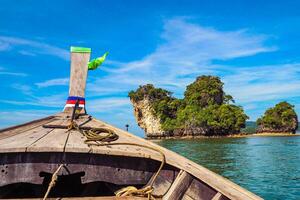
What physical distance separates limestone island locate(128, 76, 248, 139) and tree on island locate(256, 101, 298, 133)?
7.99m

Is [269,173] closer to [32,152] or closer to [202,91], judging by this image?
[32,152]

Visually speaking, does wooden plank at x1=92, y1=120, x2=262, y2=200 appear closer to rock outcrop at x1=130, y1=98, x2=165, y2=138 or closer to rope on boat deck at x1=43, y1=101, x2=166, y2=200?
rope on boat deck at x1=43, y1=101, x2=166, y2=200

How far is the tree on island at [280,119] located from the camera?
7494 cm

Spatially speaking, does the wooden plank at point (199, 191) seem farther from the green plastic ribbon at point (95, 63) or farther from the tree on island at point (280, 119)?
the tree on island at point (280, 119)

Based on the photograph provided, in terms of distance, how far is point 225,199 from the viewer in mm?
2439

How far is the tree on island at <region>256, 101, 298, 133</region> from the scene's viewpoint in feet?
246

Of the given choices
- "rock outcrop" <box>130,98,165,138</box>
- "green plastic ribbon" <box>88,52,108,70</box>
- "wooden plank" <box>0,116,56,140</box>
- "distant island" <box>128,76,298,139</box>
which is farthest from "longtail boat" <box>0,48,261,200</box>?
"rock outcrop" <box>130,98,165,138</box>

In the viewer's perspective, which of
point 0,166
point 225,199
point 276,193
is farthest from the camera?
point 276,193

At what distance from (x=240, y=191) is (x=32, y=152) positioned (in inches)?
66.3

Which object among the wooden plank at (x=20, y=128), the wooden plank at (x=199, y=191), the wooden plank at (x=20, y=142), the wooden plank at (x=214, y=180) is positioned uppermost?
the wooden plank at (x=20, y=128)

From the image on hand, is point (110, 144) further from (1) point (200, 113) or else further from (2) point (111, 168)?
(1) point (200, 113)

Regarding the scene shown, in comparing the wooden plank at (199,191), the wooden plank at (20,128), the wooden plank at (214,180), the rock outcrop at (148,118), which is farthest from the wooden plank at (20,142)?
the rock outcrop at (148,118)

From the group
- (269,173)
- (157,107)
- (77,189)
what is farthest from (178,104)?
(77,189)

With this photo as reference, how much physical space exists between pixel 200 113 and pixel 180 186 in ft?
233
